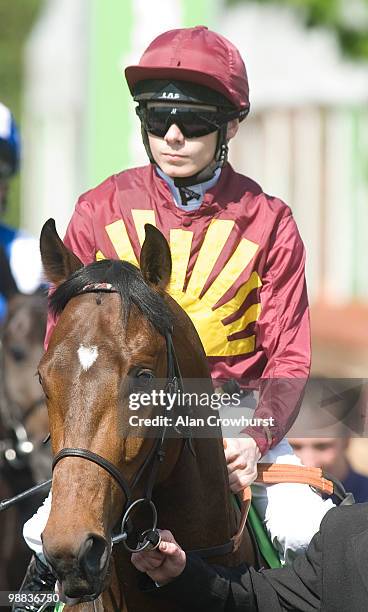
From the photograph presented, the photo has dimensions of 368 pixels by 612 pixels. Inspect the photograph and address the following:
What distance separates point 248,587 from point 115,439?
26.7 inches

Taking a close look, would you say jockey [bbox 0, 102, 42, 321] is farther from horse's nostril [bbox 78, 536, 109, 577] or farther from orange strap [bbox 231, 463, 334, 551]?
horse's nostril [bbox 78, 536, 109, 577]

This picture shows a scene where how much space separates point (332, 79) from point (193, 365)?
43.9 feet

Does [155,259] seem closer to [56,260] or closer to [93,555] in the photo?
[56,260]

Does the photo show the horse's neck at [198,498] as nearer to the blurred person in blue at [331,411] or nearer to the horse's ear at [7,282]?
the blurred person in blue at [331,411]

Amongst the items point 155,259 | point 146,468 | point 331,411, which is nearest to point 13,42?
point 331,411

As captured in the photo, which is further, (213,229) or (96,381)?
(213,229)

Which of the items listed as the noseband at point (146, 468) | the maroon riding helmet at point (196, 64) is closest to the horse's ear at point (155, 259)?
the noseband at point (146, 468)

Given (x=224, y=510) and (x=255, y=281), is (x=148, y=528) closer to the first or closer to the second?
(x=224, y=510)

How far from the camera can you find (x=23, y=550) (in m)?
6.03

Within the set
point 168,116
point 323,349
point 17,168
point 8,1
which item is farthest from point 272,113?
point 168,116

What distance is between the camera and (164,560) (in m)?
3.35

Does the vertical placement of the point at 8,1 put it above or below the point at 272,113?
above

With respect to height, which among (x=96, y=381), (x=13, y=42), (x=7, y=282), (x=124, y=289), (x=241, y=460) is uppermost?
(x=124, y=289)
